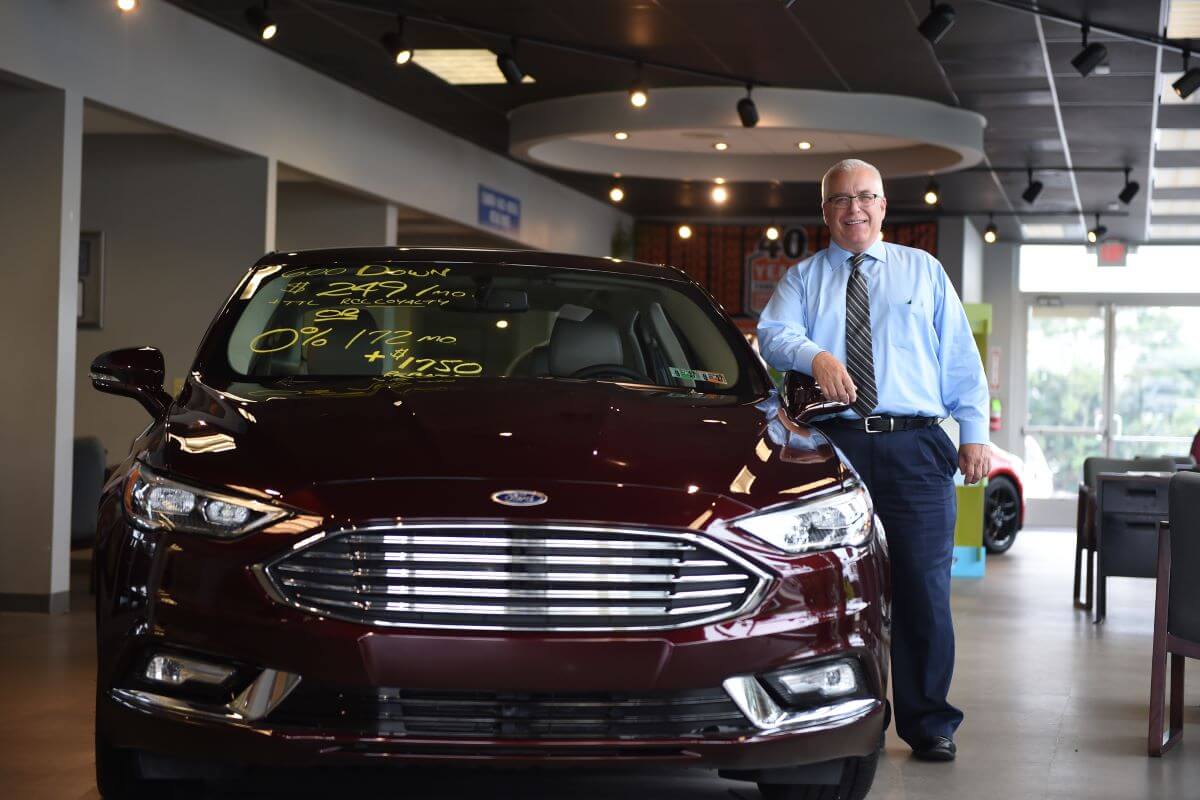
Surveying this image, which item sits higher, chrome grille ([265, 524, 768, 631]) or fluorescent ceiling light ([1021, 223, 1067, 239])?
fluorescent ceiling light ([1021, 223, 1067, 239])

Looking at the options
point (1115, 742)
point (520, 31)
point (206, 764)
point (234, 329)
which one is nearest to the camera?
point (206, 764)

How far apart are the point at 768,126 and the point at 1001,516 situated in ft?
12.9

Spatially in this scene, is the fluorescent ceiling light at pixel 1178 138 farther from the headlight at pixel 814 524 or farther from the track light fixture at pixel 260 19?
the headlight at pixel 814 524

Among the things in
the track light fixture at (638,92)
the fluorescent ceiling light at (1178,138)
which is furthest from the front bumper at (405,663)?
the fluorescent ceiling light at (1178,138)

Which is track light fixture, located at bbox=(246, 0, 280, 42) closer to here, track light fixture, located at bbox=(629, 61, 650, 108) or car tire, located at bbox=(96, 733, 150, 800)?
track light fixture, located at bbox=(629, 61, 650, 108)

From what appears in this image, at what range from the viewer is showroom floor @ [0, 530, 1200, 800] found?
11.0ft

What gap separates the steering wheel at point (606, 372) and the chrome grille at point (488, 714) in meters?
1.05

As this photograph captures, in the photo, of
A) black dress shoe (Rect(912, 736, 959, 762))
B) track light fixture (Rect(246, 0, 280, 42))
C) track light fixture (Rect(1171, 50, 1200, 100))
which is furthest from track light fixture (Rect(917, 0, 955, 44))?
black dress shoe (Rect(912, 736, 959, 762))

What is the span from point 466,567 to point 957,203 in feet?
42.0

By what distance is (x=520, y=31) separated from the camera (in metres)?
8.66

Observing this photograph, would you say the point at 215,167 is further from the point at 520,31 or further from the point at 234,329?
the point at 234,329

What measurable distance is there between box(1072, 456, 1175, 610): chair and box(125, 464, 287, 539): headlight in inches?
254

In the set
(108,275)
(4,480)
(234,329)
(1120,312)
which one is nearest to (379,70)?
(108,275)

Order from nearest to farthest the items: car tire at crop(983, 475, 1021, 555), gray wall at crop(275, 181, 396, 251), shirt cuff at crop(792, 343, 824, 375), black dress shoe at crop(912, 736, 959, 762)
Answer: shirt cuff at crop(792, 343, 824, 375), black dress shoe at crop(912, 736, 959, 762), gray wall at crop(275, 181, 396, 251), car tire at crop(983, 475, 1021, 555)
